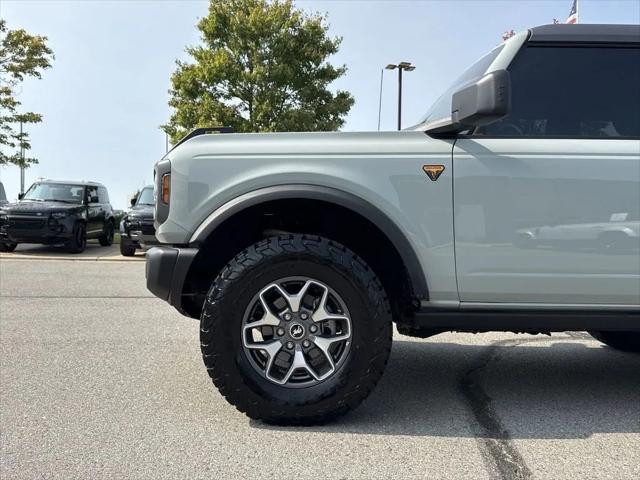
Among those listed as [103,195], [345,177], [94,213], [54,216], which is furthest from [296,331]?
[103,195]

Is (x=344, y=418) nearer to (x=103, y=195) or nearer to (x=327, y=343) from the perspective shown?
(x=327, y=343)

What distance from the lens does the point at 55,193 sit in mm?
13625

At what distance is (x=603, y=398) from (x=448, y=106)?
2039mm

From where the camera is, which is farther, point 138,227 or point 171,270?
point 138,227

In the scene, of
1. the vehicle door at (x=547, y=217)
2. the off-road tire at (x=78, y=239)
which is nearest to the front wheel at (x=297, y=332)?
the vehicle door at (x=547, y=217)

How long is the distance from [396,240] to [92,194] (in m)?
13.1

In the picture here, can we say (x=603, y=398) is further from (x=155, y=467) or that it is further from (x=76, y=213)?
(x=76, y=213)

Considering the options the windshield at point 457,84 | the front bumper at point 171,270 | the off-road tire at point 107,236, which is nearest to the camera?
the front bumper at point 171,270

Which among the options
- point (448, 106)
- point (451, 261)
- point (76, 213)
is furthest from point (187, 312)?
point (76, 213)

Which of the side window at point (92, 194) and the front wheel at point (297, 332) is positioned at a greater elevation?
the side window at point (92, 194)

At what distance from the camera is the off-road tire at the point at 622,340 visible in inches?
171

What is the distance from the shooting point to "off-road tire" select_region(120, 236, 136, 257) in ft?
41.8

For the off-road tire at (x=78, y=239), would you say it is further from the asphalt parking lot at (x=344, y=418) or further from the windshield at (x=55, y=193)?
the asphalt parking lot at (x=344, y=418)

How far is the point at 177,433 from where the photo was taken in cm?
278
